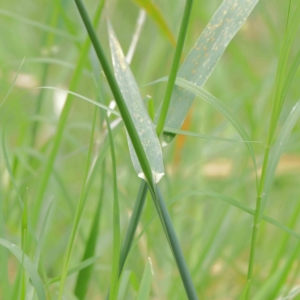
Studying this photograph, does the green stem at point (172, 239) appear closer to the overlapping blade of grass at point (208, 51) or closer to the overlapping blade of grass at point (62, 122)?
the overlapping blade of grass at point (208, 51)

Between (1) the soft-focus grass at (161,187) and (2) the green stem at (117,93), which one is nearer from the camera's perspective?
(2) the green stem at (117,93)

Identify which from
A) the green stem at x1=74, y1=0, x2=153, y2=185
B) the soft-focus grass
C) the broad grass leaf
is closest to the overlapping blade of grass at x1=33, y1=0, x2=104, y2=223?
the soft-focus grass

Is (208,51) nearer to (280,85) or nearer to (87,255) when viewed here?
(280,85)

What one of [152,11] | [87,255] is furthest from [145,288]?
[152,11]

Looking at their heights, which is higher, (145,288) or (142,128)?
(142,128)

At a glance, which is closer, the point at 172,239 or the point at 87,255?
the point at 172,239

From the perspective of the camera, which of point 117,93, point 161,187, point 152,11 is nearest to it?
point 117,93

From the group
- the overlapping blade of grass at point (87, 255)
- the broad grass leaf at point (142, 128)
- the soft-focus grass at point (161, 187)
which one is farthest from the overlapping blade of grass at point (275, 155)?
the overlapping blade of grass at point (87, 255)

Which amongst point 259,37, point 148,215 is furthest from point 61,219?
point 259,37
